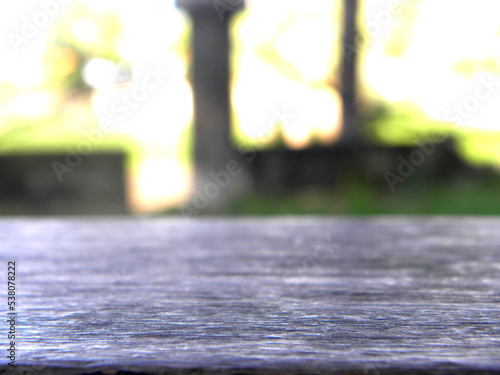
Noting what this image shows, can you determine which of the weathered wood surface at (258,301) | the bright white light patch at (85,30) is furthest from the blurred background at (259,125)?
the weathered wood surface at (258,301)

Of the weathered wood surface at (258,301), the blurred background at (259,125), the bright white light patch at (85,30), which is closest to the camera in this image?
the weathered wood surface at (258,301)

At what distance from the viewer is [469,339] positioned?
42cm

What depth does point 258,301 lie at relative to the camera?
54 cm

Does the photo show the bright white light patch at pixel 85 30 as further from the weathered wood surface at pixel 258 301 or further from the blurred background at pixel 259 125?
the weathered wood surface at pixel 258 301

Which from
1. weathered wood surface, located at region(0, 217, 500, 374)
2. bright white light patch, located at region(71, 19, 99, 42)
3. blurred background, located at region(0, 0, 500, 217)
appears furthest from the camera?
bright white light patch, located at region(71, 19, 99, 42)

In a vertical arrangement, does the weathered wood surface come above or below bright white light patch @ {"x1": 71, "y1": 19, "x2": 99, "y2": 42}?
below

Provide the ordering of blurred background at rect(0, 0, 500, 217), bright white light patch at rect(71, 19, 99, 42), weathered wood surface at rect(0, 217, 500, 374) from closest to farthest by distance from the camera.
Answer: weathered wood surface at rect(0, 217, 500, 374) < blurred background at rect(0, 0, 500, 217) < bright white light patch at rect(71, 19, 99, 42)

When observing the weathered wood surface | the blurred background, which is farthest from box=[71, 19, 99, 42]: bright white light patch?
the weathered wood surface

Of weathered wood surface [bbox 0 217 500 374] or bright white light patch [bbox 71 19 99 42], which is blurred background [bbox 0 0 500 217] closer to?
bright white light patch [bbox 71 19 99 42]

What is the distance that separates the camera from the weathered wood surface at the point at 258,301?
15.1 inches

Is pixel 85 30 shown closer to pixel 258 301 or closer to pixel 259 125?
pixel 259 125

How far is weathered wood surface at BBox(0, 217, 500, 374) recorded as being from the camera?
0.38m

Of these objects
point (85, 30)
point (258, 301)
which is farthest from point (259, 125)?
point (258, 301)

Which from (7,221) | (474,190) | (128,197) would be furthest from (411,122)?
(7,221)
